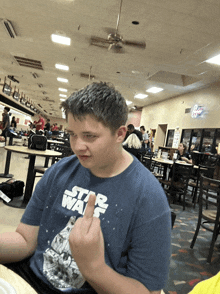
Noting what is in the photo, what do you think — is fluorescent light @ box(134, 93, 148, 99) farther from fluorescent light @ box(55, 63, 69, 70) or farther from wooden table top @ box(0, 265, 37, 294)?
wooden table top @ box(0, 265, 37, 294)

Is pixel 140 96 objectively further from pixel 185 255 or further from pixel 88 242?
pixel 88 242

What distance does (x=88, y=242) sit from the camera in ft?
1.94

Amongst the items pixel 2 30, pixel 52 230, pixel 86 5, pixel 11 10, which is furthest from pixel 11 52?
pixel 52 230

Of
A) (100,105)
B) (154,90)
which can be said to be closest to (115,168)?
(100,105)

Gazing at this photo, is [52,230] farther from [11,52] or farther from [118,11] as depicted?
[11,52]

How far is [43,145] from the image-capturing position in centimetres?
383

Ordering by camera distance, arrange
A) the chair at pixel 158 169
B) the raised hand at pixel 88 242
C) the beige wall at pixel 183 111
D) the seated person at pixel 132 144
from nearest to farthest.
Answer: the raised hand at pixel 88 242, the seated person at pixel 132 144, the chair at pixel 158 169, the beige wall at pixel 183 111

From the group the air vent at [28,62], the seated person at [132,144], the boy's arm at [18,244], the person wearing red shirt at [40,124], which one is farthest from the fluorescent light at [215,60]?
the boy's arm at [18,244]

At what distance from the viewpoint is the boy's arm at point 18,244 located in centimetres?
96

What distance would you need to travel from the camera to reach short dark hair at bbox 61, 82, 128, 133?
0.85 metres

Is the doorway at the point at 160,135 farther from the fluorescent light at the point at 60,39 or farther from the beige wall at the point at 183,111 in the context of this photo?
the fluorescent light at the point at 60,39

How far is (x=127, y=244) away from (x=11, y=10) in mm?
6534

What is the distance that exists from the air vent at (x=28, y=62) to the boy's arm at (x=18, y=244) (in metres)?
10.1

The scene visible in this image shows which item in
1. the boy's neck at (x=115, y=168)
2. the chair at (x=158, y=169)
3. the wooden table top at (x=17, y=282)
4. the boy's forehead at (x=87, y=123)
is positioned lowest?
the chair at (x=158, y=169)
